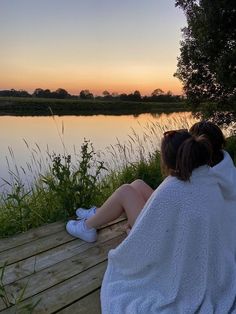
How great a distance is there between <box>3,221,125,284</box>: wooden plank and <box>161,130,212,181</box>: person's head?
3.76ft

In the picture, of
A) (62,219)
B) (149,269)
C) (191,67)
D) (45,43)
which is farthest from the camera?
(45,43)

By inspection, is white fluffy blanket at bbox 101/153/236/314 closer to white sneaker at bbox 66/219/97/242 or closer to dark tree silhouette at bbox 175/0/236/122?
white sneaker at bbox 66/219/97/242

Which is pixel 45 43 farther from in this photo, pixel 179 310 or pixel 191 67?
pixel 179 310

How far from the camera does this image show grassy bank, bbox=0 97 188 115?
31.0 m

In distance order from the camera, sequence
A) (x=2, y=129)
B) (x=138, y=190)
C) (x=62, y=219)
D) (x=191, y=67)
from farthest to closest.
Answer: (x=2, y=129) < (x=191, y=67) < (x=62, y=219) < (x=138, y=190)

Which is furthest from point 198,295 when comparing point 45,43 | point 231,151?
point 45,43

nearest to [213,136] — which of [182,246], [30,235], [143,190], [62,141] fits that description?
[143,190]

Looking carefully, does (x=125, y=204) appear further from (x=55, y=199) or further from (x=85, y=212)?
(x=55, y=199)

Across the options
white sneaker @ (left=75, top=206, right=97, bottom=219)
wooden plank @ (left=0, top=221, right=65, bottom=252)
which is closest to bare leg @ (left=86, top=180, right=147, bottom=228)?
white sneaker @ (left=75, top=206, right=97, bottom=219)

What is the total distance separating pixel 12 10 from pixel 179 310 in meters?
16.8

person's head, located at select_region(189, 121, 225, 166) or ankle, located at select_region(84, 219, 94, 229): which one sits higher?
person's head, located at select_region(189, 121, 225, 166)

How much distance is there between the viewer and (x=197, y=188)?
2188 mm

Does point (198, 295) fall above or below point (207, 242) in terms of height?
below

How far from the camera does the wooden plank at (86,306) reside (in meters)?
2.26
